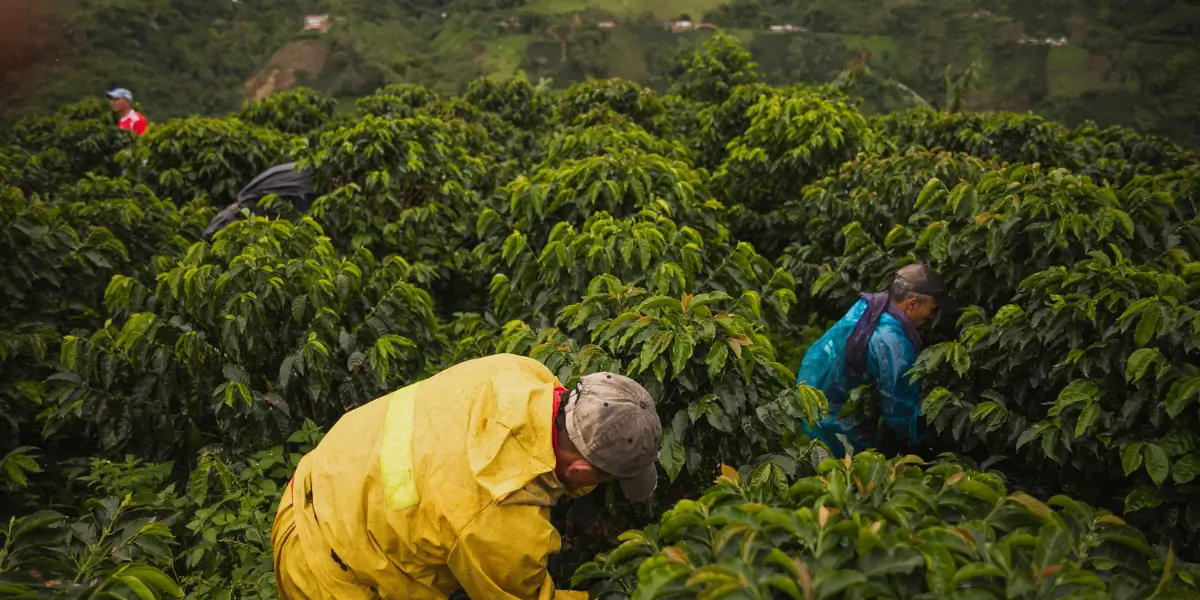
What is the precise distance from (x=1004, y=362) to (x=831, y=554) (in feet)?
7.67

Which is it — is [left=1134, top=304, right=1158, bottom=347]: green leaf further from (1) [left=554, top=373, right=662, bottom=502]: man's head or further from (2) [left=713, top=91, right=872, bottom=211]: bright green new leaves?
(2) [left=713, top=91, right=872, bottom=211]: bright green new leaves

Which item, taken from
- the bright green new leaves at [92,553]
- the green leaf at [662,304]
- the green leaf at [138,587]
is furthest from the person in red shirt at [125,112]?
the green leaf at [138,587]

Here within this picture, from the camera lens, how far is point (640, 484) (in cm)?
253

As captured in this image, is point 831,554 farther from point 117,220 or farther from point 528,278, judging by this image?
point 117,220

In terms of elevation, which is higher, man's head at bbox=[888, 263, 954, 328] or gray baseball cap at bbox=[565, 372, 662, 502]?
gray baseball cap at bbox=[565, 372, 662, 502]

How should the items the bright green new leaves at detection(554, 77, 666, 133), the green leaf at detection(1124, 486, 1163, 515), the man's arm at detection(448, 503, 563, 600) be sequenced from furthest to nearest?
the bright green new leaves at detection(554, 77, 666, 133) → the green leaf at detection(1124, 486, 1163, 515) → the man's arm at detection(448, 503, 563, 600)

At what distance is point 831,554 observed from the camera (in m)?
1.90

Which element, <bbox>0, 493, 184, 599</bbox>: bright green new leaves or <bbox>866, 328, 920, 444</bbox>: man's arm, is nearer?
<bbox>0, 493, 184, 599</bbox>: bright green new leaves

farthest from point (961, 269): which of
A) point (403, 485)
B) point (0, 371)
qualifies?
point (0, 371)

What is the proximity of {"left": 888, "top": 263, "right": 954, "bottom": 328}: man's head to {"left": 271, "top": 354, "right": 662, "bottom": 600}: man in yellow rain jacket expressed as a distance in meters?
2.16

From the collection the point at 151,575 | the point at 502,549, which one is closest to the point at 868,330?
the point at 502,549

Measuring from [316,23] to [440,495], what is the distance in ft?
105

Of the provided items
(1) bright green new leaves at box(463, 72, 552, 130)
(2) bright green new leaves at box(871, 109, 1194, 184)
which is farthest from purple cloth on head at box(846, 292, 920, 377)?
(1) bright green new leaves at box(463, 72, 552, 130)

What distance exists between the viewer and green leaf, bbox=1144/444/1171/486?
2863 mm
